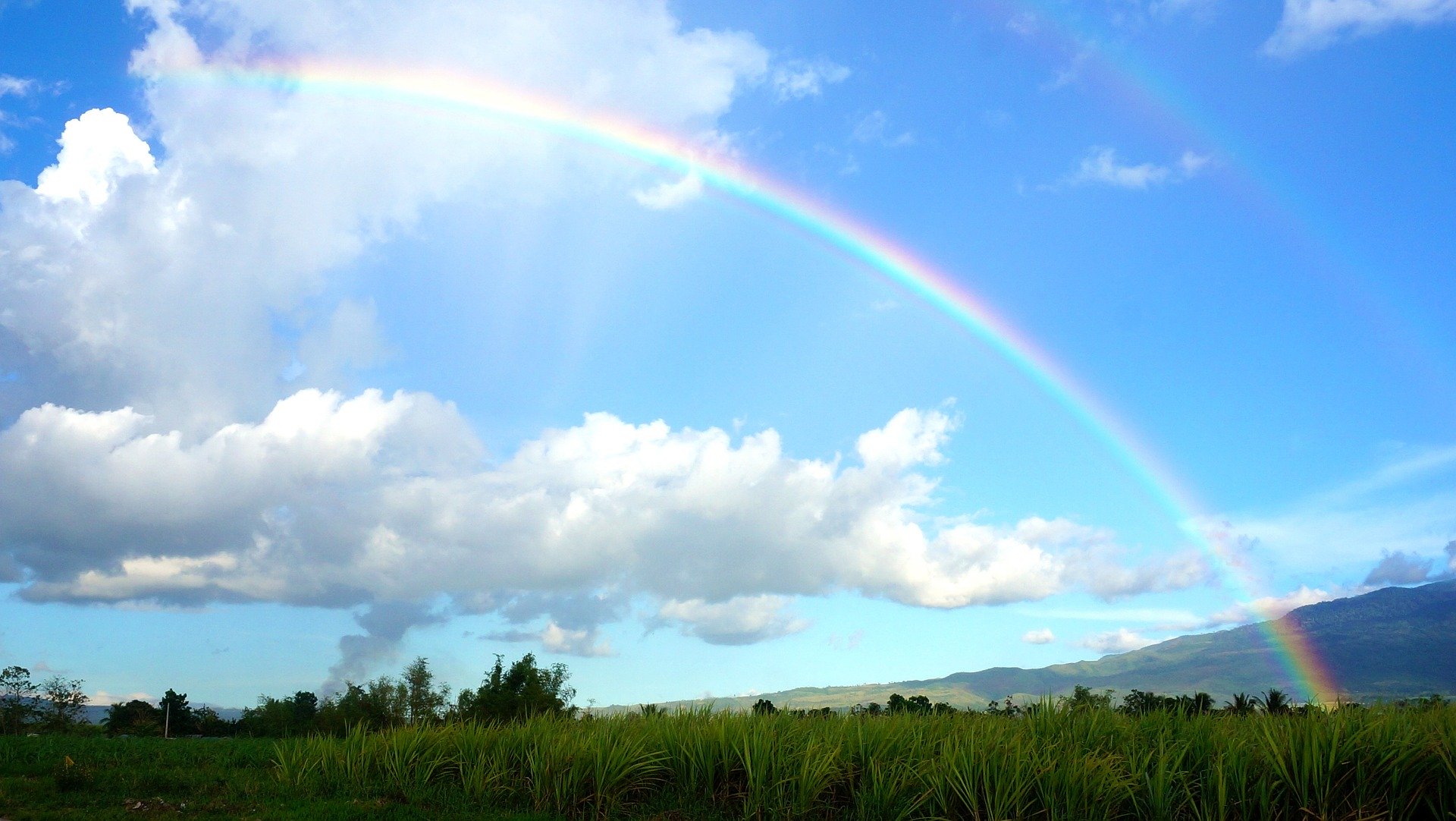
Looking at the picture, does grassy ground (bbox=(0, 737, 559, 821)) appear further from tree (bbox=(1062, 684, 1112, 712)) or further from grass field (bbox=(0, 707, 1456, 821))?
tree (bbox=(1062, 684, 1112, 712))

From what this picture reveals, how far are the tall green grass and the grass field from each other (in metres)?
0.03

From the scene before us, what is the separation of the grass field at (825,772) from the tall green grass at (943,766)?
0.03 metres

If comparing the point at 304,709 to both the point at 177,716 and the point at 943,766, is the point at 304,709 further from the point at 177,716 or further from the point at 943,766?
the point at 943,766

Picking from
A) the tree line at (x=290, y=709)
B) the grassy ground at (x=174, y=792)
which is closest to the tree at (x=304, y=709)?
the tree line at (x=290, y=709)

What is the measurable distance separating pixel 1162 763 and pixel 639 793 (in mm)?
7572

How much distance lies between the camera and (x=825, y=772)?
1240 cm

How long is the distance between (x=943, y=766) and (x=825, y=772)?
1.63m

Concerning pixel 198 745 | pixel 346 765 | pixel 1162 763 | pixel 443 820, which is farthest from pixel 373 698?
pixel 1162 763

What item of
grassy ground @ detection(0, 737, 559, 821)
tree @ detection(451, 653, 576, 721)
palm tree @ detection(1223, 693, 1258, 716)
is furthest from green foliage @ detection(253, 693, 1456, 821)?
tree @ detection(451, 653, 576, 721)

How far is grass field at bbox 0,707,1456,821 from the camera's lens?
11023 mm

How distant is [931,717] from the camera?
640 inches

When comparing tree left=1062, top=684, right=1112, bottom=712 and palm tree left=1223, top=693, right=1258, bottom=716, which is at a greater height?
tree left=1062, top=684, right=1112, bottom=712

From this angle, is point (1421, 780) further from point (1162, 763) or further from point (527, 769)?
point (527, 769)

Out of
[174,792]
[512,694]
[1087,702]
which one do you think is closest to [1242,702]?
[1087,702]
